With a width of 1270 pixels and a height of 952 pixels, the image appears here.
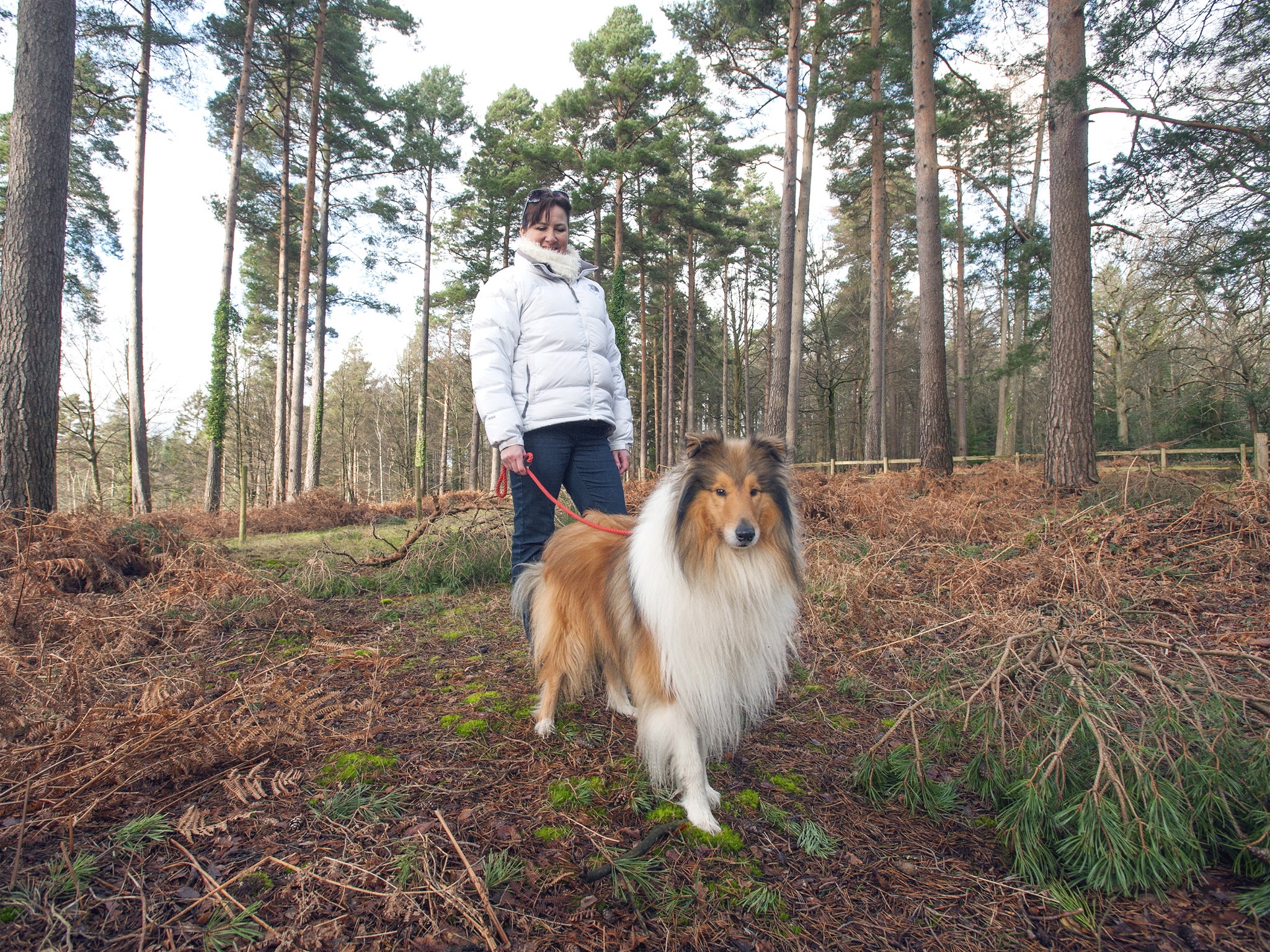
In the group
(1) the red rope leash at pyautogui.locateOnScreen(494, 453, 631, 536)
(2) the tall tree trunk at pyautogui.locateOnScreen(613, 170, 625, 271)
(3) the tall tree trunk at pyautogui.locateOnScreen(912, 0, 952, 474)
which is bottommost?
(1) the red rope leash at pyautogui.locateOnScreen(494, 453, 631, 536)

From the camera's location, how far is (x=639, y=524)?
2652 mm

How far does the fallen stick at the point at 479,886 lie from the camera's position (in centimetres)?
159

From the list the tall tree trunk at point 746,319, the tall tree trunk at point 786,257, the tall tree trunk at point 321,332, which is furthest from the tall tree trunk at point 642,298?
the tall tree trunk at point 321,332

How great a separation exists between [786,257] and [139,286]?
14365mm

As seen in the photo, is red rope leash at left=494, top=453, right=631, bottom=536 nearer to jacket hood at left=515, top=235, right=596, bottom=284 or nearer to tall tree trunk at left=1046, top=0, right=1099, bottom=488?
jacket hood at left=515, top=235, right=596, bottom=284

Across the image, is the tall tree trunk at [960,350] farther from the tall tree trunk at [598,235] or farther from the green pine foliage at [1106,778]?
the green pine foliage at [1106,778]

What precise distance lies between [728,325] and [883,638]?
30.0 m

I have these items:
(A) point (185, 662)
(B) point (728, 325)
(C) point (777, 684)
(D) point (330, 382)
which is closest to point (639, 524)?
(C) point (777, 684)

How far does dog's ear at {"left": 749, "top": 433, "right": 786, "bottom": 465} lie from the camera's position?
2576mm

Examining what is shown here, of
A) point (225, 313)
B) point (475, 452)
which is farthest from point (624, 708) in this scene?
point (475, 452)

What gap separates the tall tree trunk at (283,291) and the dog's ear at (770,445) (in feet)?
55.5

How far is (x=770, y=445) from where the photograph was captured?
259 cm

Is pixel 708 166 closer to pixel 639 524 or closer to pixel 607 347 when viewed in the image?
pixel 607 347

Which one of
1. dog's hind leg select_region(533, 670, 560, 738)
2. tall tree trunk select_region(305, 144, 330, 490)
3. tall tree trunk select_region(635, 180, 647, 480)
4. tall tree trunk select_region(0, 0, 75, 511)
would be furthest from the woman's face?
tall tree trunk select_region(305, 144, 330, 490)
